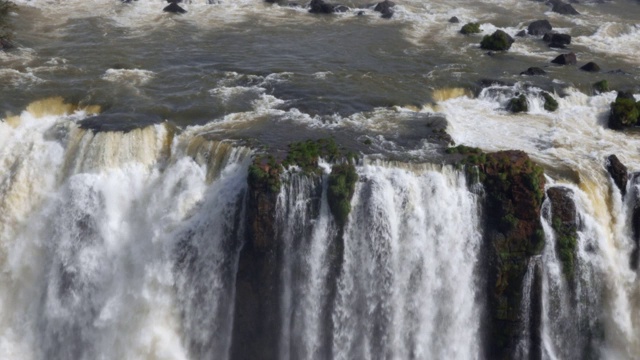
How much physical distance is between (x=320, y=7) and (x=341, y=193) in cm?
2442

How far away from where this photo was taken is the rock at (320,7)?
138 ft

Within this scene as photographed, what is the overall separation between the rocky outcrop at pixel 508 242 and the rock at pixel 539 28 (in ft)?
66.9

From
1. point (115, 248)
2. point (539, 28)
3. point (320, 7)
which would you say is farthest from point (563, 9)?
point (115, 248)

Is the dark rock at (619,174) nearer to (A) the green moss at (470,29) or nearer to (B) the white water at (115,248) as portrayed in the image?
(B) the white water at (115,248)

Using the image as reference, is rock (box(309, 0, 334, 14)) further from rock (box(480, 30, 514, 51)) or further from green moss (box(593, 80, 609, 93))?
green moss (box(593, 80, 609, 93))

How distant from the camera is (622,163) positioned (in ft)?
76.6

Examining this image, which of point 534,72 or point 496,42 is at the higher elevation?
point 534,72

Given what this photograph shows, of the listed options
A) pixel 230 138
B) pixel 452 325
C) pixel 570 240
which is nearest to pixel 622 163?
pixel 570 240

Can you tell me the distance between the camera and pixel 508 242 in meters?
20.8

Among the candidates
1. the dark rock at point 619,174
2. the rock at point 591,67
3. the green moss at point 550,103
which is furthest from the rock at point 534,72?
the dark rock at point 619,174

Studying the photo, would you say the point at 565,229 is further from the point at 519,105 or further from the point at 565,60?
the point at 565,60

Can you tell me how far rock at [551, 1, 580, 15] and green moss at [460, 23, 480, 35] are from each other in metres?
9.56

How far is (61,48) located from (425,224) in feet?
72.0

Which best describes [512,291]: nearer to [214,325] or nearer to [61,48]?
[214,325]
